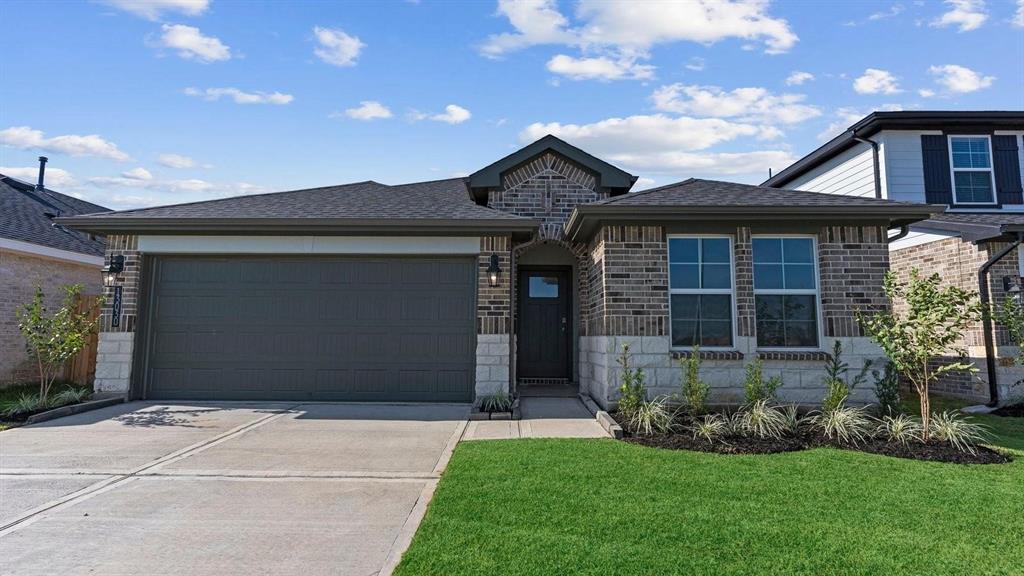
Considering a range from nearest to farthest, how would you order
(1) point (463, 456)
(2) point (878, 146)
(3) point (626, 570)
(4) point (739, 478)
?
(3) point (626, 570)
(4) point (739, 478)
(1) point (463, 456)
(2) point (878, 146)

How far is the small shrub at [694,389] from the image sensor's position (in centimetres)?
640

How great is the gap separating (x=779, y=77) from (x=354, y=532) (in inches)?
412

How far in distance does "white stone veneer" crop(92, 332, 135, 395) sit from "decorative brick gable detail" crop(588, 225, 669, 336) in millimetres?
7797

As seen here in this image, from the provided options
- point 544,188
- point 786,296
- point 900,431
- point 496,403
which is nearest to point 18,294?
point 496,403

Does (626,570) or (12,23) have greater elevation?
(12,23)

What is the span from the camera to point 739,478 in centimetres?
434

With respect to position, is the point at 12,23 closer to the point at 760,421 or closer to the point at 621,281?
the point at 621,281

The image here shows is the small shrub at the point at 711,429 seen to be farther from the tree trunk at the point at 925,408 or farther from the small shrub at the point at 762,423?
the tree trunk at the point at 925,408

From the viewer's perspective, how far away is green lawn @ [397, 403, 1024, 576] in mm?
2818

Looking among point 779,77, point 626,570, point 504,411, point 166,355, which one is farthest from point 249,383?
point 779,77

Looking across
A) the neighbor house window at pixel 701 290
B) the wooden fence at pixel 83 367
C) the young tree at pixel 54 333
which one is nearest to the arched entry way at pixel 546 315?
the neighbor house window at pixel 701 290

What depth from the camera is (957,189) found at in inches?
433

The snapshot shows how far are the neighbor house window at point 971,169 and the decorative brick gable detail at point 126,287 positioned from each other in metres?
16.7

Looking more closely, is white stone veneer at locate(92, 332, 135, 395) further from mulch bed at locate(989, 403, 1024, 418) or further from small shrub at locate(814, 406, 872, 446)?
mulch bed at locate(989, 403, 1024, 418)
